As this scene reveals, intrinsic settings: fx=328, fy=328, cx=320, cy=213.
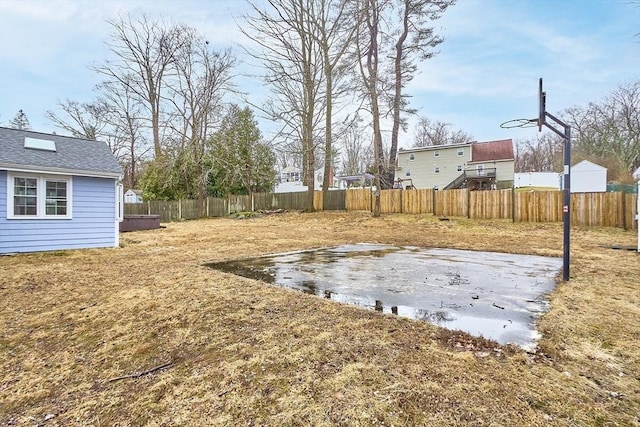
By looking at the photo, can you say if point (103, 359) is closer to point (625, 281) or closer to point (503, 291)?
point (503, 291)

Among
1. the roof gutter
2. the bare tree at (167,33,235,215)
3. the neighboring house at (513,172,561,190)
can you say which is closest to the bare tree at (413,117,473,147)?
the neighboring house at (513,172,561,190)

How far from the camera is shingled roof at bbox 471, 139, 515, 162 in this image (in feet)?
91.1

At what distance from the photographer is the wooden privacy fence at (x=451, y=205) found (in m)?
12.2

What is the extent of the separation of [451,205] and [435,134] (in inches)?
1138

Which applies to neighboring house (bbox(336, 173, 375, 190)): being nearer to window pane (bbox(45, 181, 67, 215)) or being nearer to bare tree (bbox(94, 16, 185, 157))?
bare tree (bbox(94, 16, 185, 157))

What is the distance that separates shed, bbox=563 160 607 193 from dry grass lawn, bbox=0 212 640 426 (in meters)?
24.0

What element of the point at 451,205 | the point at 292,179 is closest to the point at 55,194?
the point at 451,205

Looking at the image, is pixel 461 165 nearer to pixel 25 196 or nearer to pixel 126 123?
pixel 126 123

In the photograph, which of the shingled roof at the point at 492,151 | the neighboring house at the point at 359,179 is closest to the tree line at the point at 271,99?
the neighboring house at the point at 359,179

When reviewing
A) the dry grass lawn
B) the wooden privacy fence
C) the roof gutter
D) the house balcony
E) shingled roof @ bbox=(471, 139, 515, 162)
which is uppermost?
shingled roof @ bbox=(471, 139, 515, 162)

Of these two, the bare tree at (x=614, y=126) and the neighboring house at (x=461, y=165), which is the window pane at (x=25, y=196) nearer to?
the neighboring house at (x=461, y=165)

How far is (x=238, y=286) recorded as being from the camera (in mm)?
4691

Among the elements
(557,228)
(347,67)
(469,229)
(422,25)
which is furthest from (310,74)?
(557,228)

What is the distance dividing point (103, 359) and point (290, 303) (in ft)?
6.12
